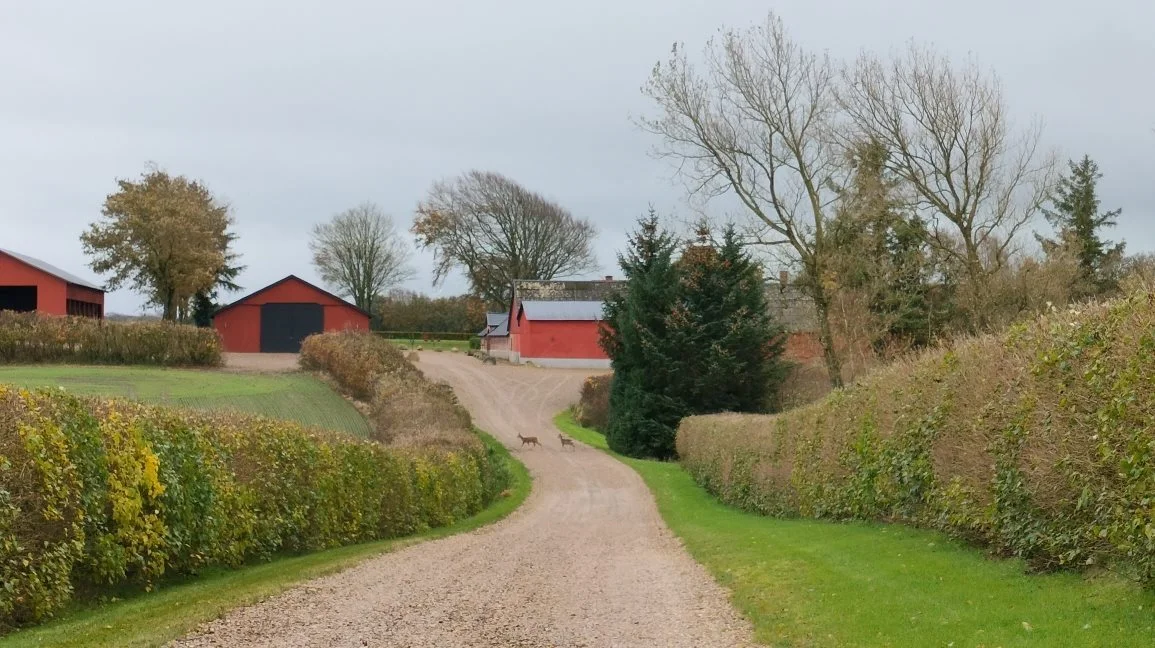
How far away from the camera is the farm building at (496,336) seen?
7506 centimetres

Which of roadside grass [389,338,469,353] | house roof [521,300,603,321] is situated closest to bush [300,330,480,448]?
house roof [521,300,603,321]

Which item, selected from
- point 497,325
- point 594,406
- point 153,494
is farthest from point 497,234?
point 153,494

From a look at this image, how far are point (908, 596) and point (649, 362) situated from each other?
30.8 meters

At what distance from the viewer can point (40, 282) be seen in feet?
151

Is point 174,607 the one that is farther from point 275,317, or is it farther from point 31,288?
point 275,317

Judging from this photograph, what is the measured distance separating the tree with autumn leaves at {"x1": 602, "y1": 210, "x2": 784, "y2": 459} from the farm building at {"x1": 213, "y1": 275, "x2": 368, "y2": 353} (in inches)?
1167

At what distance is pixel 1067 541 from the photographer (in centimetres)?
772

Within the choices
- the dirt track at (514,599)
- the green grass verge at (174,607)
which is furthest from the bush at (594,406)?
the green grass verge at (174,607)

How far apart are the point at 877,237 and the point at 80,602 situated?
3158 cm

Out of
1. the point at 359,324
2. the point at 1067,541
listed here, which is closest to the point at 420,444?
the point at 1067,541

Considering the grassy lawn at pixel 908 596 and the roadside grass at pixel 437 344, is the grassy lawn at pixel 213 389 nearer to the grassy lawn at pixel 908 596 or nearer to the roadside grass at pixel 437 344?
the grassy lawn at pixel 908 596

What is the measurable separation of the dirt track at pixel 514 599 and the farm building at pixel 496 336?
54.7 metres

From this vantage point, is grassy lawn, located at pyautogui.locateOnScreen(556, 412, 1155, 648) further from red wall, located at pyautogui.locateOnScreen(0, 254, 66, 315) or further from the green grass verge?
red wall, located at pyautogui.locateOnScreen(0, 254, 66, 315)

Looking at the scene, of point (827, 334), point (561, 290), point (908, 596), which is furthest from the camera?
point (561, 290)
